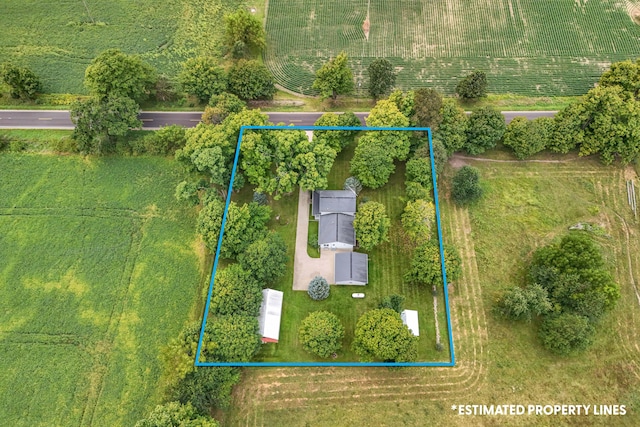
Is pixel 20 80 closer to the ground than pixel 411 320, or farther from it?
farther from it


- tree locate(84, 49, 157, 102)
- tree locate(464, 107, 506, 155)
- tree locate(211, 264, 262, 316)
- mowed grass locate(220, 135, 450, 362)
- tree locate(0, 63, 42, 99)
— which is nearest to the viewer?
tree locate(211, 264, 262, 316)

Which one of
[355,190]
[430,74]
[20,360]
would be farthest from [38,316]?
[430,74]

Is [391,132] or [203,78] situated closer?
[391,132]

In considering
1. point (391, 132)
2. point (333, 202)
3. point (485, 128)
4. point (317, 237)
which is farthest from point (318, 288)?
point (485, 128)

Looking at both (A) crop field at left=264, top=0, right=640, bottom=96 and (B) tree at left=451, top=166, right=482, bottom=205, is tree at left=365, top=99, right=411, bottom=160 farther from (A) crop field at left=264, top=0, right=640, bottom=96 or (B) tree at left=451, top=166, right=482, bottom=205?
(A) crop field at left=264, top=0, right=640, bottom=96

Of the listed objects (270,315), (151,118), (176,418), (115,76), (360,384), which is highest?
(115,76)

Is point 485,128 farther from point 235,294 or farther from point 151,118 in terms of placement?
point 151,118

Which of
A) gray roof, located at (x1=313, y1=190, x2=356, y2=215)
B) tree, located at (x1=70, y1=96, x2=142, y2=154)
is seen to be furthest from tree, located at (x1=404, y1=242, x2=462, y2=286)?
tree, located at (x1=70, y1=96, x2=142, y2=154)

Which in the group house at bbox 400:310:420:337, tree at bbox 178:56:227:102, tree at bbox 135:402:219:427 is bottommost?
tree at bbox 135:402:219:427
